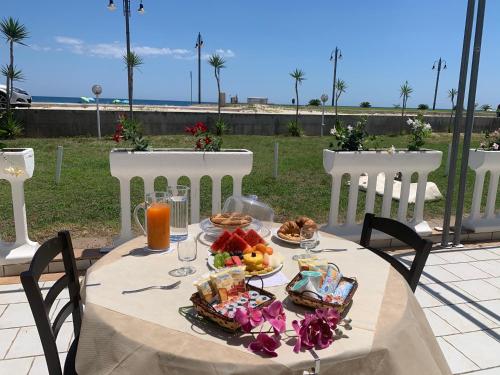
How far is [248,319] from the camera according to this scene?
976 millimetres

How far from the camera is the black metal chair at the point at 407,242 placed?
1541 millimetres

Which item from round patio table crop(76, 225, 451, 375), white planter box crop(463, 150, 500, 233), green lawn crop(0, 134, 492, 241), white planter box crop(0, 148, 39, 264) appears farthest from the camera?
green lawn crop(0, 134, 492, 241)

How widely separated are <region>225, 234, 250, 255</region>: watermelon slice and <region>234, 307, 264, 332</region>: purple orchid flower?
488 millimetres

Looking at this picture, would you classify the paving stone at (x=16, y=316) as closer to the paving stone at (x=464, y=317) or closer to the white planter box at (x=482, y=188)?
the paving stone at (x=464, y=317)

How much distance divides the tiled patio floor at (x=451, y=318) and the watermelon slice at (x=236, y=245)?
1.16 metres

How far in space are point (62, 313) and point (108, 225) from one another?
2645 millimetres

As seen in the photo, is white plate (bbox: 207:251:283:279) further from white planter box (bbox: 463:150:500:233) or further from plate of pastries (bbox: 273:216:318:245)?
white planter box (bbox: 463:150:500:233)

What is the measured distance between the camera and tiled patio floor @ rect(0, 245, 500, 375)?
1.99 meters

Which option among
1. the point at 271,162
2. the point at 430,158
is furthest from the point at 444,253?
the point at 271,162

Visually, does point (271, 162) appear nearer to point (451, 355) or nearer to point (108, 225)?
point (108, 225)

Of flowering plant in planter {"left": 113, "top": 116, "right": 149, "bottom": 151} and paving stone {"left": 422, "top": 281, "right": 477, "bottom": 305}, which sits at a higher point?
flowering plant in planter {"left": 113, "top": 116, "right": 149, "bottom": 151}

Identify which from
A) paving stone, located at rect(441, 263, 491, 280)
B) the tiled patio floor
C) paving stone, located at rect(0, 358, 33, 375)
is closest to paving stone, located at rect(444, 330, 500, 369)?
the tiled patio floor

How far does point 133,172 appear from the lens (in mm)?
Result: 2854

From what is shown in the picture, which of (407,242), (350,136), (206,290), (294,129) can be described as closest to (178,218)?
(206,290)
